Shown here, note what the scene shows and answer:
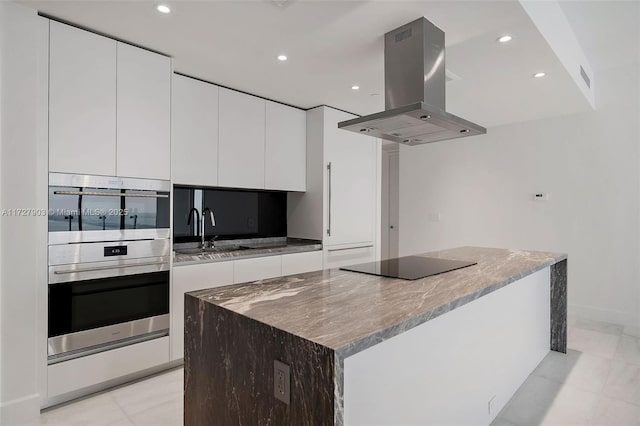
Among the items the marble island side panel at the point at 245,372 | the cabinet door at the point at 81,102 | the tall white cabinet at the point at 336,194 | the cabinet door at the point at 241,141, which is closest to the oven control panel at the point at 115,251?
the cabinet door at the point at 81,102

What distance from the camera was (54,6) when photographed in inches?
81.0

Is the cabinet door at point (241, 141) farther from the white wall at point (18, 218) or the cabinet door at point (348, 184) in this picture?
the white wall at point (18, 218)

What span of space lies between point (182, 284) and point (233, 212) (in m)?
1.12

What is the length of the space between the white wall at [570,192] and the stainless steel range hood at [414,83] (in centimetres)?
173

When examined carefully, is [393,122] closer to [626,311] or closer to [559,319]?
[559,319]

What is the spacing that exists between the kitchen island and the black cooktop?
0.08 metres

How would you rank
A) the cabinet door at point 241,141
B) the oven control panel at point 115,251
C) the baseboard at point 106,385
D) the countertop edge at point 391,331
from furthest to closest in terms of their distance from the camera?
1. the cabinet door at point 241,141
2. the oven control panel at point 115,251
3. the baseboard at point 106,385
4. the countertop edge at point 391,331

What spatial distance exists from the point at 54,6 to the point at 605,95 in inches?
198

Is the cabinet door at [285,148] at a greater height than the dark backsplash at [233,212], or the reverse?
the cabinet door at [285,148]

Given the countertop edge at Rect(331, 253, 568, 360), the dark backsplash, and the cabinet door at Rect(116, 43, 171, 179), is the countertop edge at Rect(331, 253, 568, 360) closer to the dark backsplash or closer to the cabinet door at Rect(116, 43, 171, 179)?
the cabinet door at Rect(116, 43, 171, 179)

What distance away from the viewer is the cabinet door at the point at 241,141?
329 cm

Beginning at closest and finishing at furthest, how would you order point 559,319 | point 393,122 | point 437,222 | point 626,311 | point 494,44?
point 393,122, point 494,44, point 559,319, point 626,311, point 437,222

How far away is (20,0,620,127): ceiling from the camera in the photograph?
2041 mm

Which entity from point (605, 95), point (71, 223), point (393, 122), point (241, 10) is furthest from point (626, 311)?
point (71, 223)
